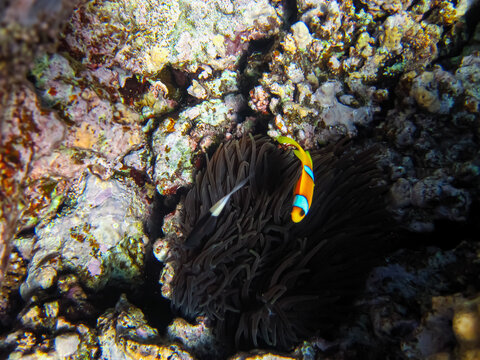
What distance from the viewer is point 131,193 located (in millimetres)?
4074

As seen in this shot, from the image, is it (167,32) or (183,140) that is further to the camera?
(167,32)

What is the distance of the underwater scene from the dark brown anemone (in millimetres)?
25

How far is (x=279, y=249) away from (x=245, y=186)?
0.87 metres

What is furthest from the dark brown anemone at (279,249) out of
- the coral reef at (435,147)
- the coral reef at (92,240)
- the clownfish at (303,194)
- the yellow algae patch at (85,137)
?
the yellow algae patch at (85,137)

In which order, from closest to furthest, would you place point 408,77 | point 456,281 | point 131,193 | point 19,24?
point 19,24 → point 456,281 → point 408,77 → point 131,193

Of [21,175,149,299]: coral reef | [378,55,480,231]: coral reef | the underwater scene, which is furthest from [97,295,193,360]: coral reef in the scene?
[378,55,480,231]: coral reef

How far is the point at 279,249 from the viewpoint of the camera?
3.17m

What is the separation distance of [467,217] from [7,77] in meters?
3.76

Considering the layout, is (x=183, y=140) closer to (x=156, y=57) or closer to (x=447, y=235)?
(x=156, y=57)

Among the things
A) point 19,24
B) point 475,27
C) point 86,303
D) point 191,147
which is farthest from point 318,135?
point 86,303

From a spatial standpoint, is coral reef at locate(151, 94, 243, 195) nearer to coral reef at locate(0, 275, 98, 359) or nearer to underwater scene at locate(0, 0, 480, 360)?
underwater scene at locate(0, 0, 480, 360)

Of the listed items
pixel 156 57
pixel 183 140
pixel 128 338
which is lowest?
pixel 128 338

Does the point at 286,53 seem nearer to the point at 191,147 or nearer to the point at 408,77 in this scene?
the point at 408,77

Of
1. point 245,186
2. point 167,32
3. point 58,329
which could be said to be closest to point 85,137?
point 245,186
